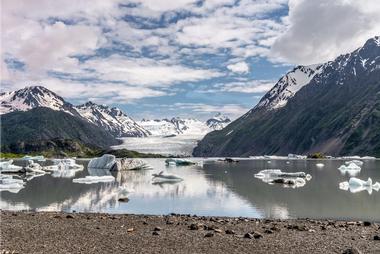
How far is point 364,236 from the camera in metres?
25.9

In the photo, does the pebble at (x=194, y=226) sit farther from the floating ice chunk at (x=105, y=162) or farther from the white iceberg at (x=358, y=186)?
the floating ice chunk at (x=105, y=162)

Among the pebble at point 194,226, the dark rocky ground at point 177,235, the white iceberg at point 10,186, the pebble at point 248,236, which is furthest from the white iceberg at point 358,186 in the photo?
the white iceberg at point 10,186

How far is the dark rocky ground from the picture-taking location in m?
21.9

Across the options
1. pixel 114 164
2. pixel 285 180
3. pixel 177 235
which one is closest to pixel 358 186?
pixel 285 180

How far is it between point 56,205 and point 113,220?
14506 millimetres

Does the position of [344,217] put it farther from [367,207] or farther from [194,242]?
[194,242]

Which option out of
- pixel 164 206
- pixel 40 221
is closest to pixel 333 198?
pixel 164 206

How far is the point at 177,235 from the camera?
25.6 metres

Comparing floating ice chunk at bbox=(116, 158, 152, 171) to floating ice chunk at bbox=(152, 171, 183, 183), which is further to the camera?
floating ice chunk at bbox=(116, 158, 152, 171)

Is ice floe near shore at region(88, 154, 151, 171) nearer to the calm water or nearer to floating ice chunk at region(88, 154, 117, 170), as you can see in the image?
floating ice chunk at region(88, 154, 117, 170)

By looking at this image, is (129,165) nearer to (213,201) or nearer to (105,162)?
(105,162)

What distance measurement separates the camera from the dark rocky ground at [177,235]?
21891 millimetres

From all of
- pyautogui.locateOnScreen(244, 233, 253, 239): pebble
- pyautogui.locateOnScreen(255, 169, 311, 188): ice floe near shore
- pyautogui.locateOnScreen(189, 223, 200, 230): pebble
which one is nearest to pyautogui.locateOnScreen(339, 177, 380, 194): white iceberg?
pyautogui.locateOnScreen(255, 169, 311, 188): ice floe near shore

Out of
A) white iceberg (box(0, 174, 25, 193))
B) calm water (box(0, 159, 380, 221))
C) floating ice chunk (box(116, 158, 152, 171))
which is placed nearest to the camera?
calm water (box(0, 159, 380, 221))
